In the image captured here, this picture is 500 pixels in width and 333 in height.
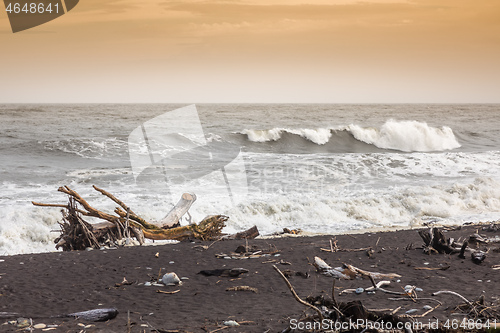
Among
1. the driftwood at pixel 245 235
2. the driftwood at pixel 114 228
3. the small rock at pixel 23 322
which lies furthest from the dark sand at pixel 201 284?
the driftwood at pixel 245 235

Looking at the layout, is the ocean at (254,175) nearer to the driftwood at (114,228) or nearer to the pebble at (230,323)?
the driftwood at (114,228)

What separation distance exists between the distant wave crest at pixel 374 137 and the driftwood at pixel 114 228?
746 inches

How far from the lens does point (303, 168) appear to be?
17734 mm

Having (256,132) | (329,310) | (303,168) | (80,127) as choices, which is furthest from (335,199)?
(80,127)

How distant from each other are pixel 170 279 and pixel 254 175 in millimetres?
11381

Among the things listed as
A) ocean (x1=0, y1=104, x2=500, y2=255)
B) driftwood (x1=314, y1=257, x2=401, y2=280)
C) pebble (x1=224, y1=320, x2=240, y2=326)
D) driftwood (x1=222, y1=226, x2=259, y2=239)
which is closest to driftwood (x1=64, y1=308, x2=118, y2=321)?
pebble (x1=224, y1=320, x2=240, y2=326)

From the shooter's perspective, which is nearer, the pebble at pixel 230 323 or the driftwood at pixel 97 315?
the pebble at pixel 230 323

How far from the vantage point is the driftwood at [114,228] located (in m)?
6.86

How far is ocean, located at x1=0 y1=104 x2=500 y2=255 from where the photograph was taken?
10805mm

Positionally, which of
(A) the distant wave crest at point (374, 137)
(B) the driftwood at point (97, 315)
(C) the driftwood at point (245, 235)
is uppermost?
(B) the driftwood at point (97, 315)

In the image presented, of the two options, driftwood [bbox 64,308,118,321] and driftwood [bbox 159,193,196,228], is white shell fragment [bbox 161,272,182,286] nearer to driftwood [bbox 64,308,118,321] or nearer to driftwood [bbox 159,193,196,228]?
driftwood [bbox 64,308,118,321]

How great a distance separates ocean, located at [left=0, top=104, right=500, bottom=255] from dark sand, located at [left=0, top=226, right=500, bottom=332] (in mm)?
3540

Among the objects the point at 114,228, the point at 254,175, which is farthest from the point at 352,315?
the point at 254,175

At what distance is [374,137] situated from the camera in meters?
29.2
